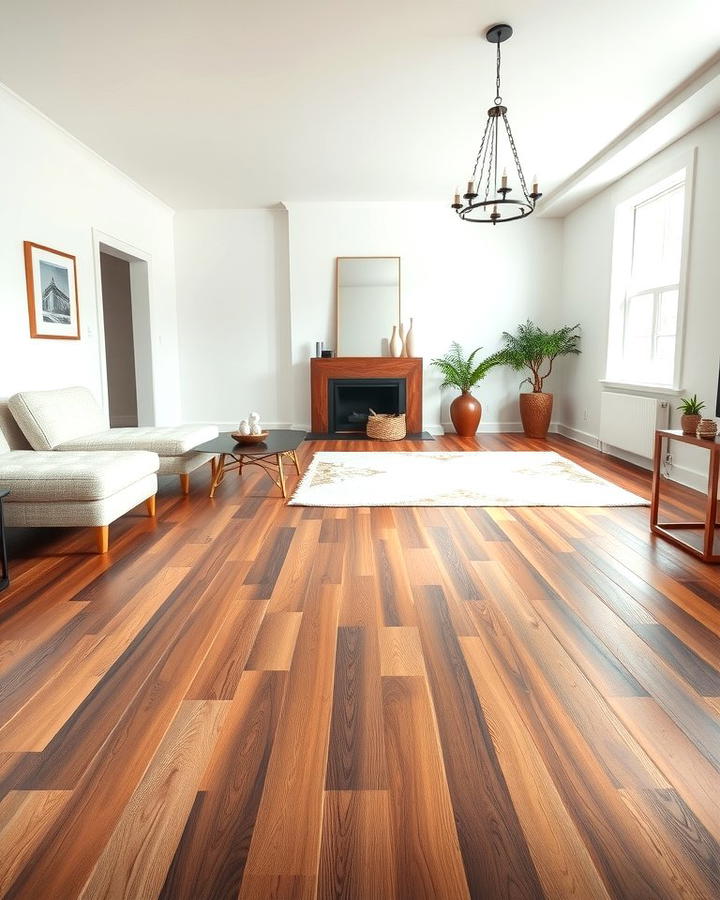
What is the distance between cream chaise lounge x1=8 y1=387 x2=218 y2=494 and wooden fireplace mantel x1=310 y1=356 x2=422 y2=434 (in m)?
2.59

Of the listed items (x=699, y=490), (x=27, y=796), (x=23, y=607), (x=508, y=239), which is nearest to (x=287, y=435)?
(x=23, y=607)

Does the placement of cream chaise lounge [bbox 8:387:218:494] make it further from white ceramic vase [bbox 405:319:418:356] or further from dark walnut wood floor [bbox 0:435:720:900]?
white ceramic vase [bbox 405:319:418:356]

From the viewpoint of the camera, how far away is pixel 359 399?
735cm

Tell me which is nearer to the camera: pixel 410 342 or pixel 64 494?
pixel 64 494

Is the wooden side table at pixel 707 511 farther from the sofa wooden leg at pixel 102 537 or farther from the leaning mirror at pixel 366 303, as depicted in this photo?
the leaning mirror at pixel 366 303

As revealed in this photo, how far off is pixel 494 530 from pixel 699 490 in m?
1.93

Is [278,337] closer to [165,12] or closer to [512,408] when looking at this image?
[512,408]

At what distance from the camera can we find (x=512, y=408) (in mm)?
7555

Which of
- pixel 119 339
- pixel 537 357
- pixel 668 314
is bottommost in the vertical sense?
pixel 537 357

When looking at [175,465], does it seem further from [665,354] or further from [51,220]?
[665,354]

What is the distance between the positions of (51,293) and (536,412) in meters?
5.06

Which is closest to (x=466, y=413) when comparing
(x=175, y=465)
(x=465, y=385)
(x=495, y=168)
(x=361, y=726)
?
(x=465, y=385)

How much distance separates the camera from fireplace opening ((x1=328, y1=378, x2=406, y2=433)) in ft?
23.4

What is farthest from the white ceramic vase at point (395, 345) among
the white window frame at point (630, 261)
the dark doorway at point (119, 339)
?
the dark doorway at point (119, 339)
